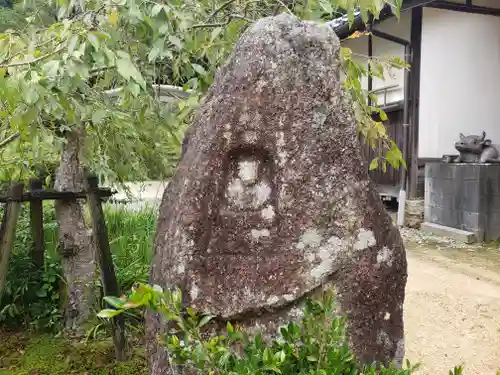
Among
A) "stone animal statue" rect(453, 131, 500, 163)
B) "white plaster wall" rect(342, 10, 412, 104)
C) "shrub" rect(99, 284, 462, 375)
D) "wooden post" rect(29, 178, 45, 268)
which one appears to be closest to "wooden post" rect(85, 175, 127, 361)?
"wooden post" rect(29, 178, 45, 268)

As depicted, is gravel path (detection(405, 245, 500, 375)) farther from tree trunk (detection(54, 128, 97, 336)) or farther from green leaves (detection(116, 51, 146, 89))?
green leaves (detection(116, 51, 146, 89))

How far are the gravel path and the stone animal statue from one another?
6.35ft

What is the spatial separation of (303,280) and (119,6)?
1.23 meters

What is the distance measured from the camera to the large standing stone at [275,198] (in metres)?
1.81

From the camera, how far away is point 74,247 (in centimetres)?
323

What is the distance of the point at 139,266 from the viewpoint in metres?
3.99

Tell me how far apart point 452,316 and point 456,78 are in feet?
17.5

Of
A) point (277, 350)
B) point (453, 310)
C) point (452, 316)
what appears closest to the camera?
point (277, 350)

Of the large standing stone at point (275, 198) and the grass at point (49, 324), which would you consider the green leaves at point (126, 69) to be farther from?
the grass at point (49, 324)

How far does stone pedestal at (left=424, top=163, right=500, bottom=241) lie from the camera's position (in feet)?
25.0

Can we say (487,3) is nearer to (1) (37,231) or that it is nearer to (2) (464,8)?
(2) (464,8)

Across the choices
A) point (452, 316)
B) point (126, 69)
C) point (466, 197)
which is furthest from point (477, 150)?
point (126, 69)

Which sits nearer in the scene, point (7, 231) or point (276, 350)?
point (276, 350)

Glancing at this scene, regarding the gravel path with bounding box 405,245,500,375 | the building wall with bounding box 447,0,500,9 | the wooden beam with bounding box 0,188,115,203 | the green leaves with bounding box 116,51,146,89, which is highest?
the building wall with bounding box 447,0,500,9
